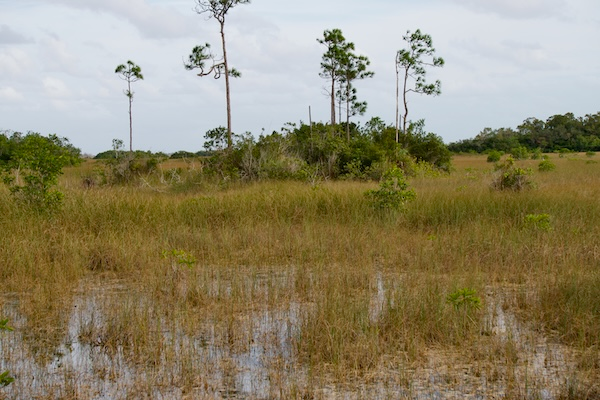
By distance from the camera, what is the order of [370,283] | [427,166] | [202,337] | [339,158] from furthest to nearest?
[427,166]
[339,158]
[370,283]
[202,337]

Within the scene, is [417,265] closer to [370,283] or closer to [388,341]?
[370,283]

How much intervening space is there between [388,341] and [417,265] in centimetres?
314

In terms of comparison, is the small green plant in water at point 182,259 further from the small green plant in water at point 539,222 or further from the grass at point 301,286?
the small green plant in water at point 539,222

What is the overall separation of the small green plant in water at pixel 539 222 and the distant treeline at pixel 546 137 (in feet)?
170

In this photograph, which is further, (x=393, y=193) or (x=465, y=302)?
(x=393, y=193)

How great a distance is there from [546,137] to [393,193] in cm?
5884

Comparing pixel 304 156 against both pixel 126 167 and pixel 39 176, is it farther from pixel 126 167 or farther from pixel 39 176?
pixel 39 176

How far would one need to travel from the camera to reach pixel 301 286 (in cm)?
764

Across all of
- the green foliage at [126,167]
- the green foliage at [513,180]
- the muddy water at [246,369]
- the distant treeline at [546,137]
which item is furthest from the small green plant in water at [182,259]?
the distant treeline at [546,137]

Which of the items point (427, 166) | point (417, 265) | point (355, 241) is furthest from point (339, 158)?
point (417, 265)

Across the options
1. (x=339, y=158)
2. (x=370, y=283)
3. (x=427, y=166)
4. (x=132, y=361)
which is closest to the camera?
(x=132, y=361)

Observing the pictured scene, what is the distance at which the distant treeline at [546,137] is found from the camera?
203 ft

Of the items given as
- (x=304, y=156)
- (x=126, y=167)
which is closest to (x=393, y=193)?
(x=304, y=156)

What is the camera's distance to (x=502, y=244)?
31.4 feet
